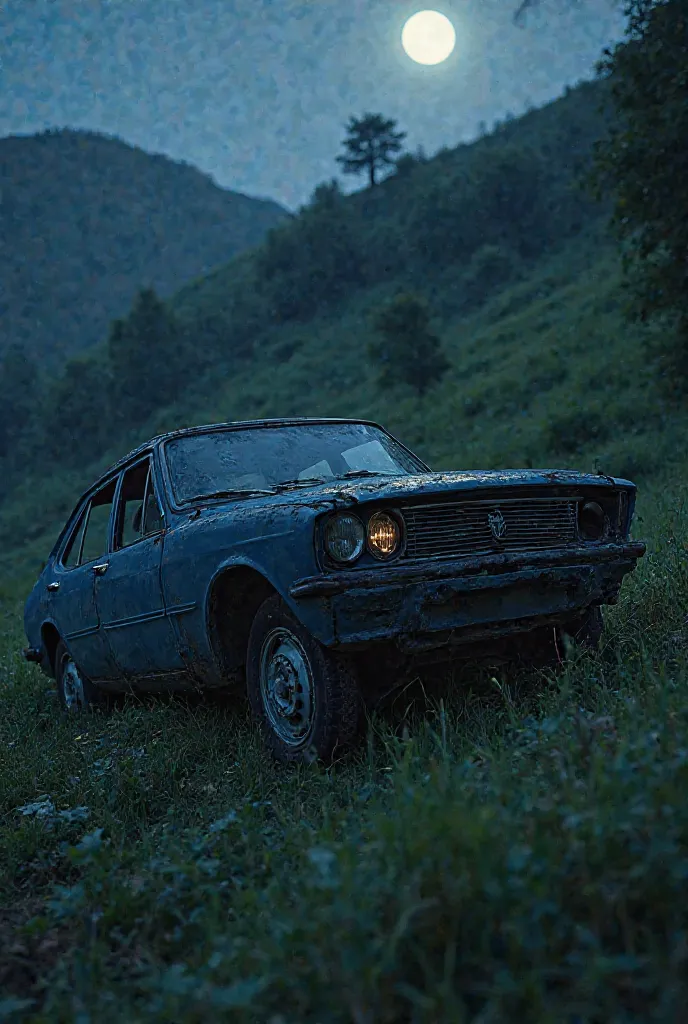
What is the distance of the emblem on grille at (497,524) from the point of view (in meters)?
3.80

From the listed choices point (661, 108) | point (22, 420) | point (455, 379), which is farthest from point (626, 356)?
point (22, 420)

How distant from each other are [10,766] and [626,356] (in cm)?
1845

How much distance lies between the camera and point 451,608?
3576 mm

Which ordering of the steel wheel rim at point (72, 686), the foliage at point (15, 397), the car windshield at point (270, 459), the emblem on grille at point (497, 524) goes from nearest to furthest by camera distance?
the emblem on grille at point (497, 524)
the car windshield at point (270, 459)
the steel wheel rim at point (72, 686)
the foliage at point (15, 397)

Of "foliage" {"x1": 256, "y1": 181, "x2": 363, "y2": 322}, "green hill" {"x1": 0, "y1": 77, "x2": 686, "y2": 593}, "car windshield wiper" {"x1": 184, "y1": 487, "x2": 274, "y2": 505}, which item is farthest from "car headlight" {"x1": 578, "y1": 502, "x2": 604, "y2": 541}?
"foliage" {"x1": 256, "y1": 181, "x2": 363, "y2": 322}

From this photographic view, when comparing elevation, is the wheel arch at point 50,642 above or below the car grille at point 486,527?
below

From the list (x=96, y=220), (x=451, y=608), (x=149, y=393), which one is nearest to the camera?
(x=451, y=608)

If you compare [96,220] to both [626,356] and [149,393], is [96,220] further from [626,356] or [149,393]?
[626,356]

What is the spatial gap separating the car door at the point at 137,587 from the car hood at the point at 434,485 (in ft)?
3.26

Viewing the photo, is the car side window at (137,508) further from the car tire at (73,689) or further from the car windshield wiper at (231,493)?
the car tire at (73,689)

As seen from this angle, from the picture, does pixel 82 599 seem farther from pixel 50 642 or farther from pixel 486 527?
pixel 486 527

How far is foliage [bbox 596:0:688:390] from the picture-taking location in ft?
33.2

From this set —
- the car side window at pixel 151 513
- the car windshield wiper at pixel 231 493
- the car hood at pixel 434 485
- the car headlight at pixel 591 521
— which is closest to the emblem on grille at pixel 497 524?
the car hood at pixel 434 485

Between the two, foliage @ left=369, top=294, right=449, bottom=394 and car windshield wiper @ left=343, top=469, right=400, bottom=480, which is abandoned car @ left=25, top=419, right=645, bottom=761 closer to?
car windshield wiper @ left=343, top=469, right=400, bottom=480
